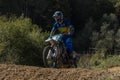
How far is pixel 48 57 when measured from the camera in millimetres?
10477

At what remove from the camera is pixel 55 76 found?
7.40 meters

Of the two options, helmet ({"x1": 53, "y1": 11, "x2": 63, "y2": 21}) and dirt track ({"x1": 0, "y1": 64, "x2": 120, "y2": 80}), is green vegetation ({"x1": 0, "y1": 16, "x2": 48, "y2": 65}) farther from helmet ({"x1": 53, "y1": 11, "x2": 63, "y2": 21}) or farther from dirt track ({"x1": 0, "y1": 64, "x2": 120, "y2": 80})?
dirt track ({"x1": 0, "y1": 64, "x2": 120, "y2": 80})

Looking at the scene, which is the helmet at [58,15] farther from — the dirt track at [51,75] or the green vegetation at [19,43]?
the green vegetation at [19,43]

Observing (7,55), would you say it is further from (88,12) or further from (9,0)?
(88,12)

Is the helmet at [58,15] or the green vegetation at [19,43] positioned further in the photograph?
the green vegetation at [19,43]

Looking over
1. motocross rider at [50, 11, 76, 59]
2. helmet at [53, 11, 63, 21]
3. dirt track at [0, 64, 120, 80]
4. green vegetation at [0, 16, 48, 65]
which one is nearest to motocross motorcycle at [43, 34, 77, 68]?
motocross rider at [50, 11, 76, 59]

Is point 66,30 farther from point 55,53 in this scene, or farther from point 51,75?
point 51,75

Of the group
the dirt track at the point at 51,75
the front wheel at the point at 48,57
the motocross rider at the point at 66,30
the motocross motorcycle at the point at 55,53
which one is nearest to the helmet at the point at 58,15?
the motocross rider at the point at 66,30

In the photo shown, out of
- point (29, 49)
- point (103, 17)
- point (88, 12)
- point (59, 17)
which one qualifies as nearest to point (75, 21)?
point (88, 12)

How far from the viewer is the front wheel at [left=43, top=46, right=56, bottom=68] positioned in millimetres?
10516

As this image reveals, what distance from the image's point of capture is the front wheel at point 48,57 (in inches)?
414

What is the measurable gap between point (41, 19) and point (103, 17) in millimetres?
9943

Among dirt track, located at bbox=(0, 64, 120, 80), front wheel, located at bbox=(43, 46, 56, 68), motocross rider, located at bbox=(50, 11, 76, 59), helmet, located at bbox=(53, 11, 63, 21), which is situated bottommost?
dirt track, located at bbox=(0, 64, 120, 80)

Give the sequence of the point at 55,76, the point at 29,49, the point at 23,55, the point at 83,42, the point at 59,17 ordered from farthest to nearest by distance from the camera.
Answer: the point at 83,42 < the point at 29,49 < the point at 23,55 < the point at 59,17 < the point at 55,76
